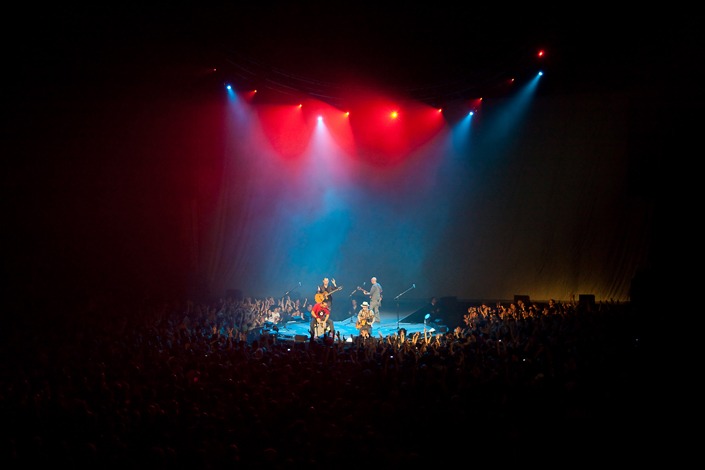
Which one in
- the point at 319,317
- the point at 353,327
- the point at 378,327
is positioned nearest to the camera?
the point at 319,317

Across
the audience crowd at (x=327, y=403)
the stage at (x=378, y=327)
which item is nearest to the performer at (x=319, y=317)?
the stage at (x=378, y=327)

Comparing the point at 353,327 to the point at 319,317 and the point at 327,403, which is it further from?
the point at 327,403

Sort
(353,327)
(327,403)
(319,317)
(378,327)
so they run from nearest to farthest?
(327,403) < (319,317) < (378,327) < (353,327)

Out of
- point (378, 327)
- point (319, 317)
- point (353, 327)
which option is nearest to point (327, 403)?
point (319, 317)

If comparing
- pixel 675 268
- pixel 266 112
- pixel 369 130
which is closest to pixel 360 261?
pixel 369 130

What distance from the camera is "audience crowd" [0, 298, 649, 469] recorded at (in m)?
3.79

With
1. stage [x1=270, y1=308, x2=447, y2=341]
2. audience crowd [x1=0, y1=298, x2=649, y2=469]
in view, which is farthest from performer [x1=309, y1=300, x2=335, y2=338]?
audience crowd [x1=0, y1=298, x2=649, y2=469]

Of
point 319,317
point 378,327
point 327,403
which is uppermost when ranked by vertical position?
point 378,327

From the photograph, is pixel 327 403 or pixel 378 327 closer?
pixel 327 403

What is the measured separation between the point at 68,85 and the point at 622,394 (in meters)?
15.4

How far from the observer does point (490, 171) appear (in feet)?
59.8

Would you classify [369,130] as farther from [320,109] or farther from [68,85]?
[68,85]

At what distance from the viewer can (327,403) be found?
185 inches

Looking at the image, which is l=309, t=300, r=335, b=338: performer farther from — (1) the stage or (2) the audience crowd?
(2) the audience crowd
